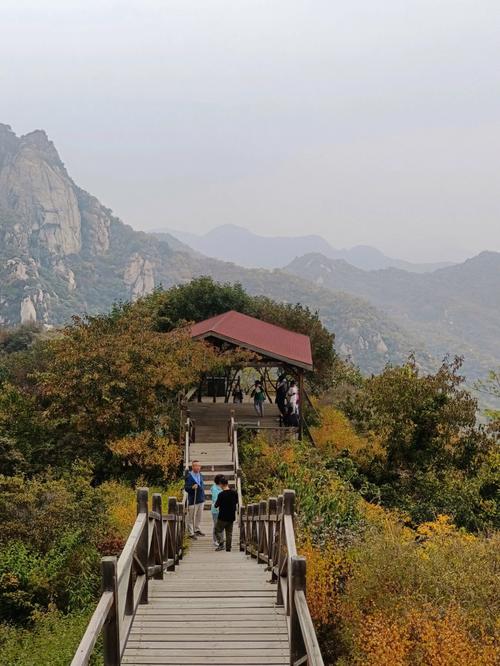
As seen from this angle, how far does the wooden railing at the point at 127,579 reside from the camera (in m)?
4.88

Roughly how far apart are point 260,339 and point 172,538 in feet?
51.4

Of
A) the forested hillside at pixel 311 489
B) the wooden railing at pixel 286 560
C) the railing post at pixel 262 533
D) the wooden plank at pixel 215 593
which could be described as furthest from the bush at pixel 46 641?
the railing post at pixel 262 533

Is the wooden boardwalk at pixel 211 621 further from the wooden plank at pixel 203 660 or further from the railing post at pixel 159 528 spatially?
the railing post at pixel 159 528

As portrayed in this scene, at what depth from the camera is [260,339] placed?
25656 mm

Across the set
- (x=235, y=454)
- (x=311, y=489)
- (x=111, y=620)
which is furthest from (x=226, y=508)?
(x=235, y=454)

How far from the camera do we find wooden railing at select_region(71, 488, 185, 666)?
4875mm

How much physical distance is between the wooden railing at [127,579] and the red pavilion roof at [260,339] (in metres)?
14.1

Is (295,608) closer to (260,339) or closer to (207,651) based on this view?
(207,651)

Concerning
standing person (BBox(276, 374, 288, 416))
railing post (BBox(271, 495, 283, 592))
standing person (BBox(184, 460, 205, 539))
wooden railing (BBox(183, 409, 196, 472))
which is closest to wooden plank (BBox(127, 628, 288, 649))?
railing post (BBox(271, 495, 283, 592))

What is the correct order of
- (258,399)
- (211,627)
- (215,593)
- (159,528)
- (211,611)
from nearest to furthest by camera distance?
(211,627) < (211,611) < (215,593) < (159,528) < (258,399)

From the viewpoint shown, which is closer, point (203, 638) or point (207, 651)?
point (207, 651)

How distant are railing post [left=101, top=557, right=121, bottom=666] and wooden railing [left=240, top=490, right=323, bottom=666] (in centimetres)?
151

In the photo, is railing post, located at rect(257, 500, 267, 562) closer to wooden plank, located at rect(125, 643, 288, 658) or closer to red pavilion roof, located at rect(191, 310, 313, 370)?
wooden plank, located at rect(125, 643, 288, 658)

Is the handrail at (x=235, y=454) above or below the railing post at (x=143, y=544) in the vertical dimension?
below
